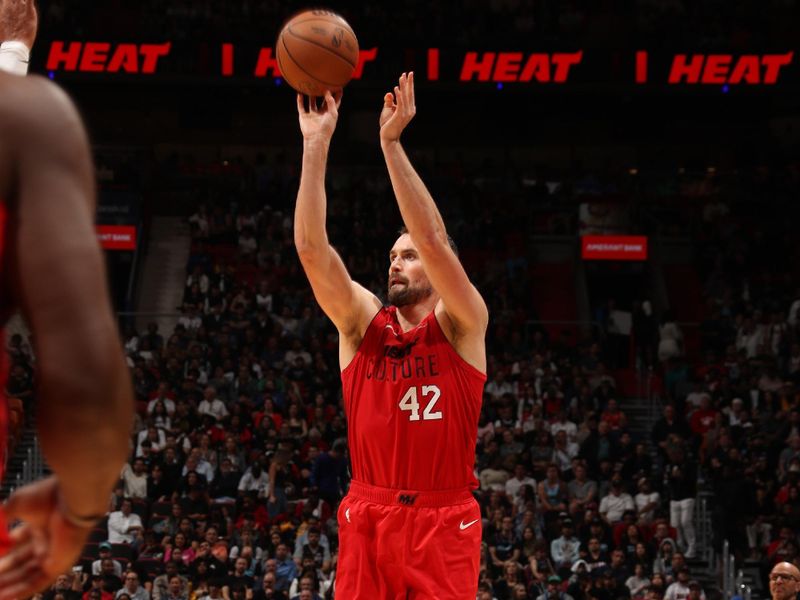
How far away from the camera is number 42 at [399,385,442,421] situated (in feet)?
16.6

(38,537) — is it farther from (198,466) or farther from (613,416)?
(613,416)

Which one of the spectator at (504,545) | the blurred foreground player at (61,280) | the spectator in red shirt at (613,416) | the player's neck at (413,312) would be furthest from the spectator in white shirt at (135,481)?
the blurred foreground player at (61,280)

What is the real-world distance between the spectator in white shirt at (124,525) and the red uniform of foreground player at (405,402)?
10.6m

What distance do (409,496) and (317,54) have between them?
1.99 metres

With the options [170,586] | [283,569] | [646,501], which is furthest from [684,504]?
[170,586]

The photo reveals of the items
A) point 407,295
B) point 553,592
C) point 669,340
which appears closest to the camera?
point 407,295

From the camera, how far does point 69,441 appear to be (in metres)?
1.81

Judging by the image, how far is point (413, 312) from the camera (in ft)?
17.7

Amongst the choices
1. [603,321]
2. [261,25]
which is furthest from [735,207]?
[261,25]

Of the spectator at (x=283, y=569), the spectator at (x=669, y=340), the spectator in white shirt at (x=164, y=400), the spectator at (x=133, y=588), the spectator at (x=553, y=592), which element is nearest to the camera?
the spectator at (x=133, y=588)

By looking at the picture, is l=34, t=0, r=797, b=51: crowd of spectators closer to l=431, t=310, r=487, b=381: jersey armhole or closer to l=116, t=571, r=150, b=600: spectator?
l=116, t=571, r=150, b=600: spectator

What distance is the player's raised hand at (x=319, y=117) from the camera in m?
4.86

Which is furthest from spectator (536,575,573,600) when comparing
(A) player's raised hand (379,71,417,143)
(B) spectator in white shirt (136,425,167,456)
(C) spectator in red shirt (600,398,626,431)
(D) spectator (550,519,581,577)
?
(A) player's raised hand (379,71,417,143)

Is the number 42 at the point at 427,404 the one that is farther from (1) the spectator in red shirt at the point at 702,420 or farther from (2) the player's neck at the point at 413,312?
(1) the spectator in red shirt at the point at 702,420
